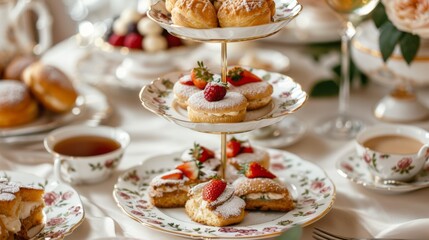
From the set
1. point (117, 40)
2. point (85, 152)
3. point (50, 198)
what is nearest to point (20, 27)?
point (117, 40)

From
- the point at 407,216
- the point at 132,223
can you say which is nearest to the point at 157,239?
the point at 132,223

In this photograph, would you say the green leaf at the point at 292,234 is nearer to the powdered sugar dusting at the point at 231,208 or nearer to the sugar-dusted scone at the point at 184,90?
the powdered sugar dusting at the point at 231,208

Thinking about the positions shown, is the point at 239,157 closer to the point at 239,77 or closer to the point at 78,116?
the point at 239,77

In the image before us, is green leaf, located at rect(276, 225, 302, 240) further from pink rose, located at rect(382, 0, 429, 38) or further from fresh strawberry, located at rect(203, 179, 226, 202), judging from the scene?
pink rose, located at rect(382, 0, 429, 38)

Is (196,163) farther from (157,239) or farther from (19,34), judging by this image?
(19,34)

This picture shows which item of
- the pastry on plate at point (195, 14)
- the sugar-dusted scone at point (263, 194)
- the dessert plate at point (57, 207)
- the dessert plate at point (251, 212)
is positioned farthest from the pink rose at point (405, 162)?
the dessert plate at point (57, 207)

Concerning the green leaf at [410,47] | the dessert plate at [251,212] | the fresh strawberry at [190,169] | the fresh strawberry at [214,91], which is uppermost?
the fresh strawberry at [214,91]

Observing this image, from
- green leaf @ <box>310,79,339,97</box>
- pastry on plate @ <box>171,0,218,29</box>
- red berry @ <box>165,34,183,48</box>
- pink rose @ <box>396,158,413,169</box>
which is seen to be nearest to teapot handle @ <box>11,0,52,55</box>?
red berry @ <box>165,34,183,48</box>
